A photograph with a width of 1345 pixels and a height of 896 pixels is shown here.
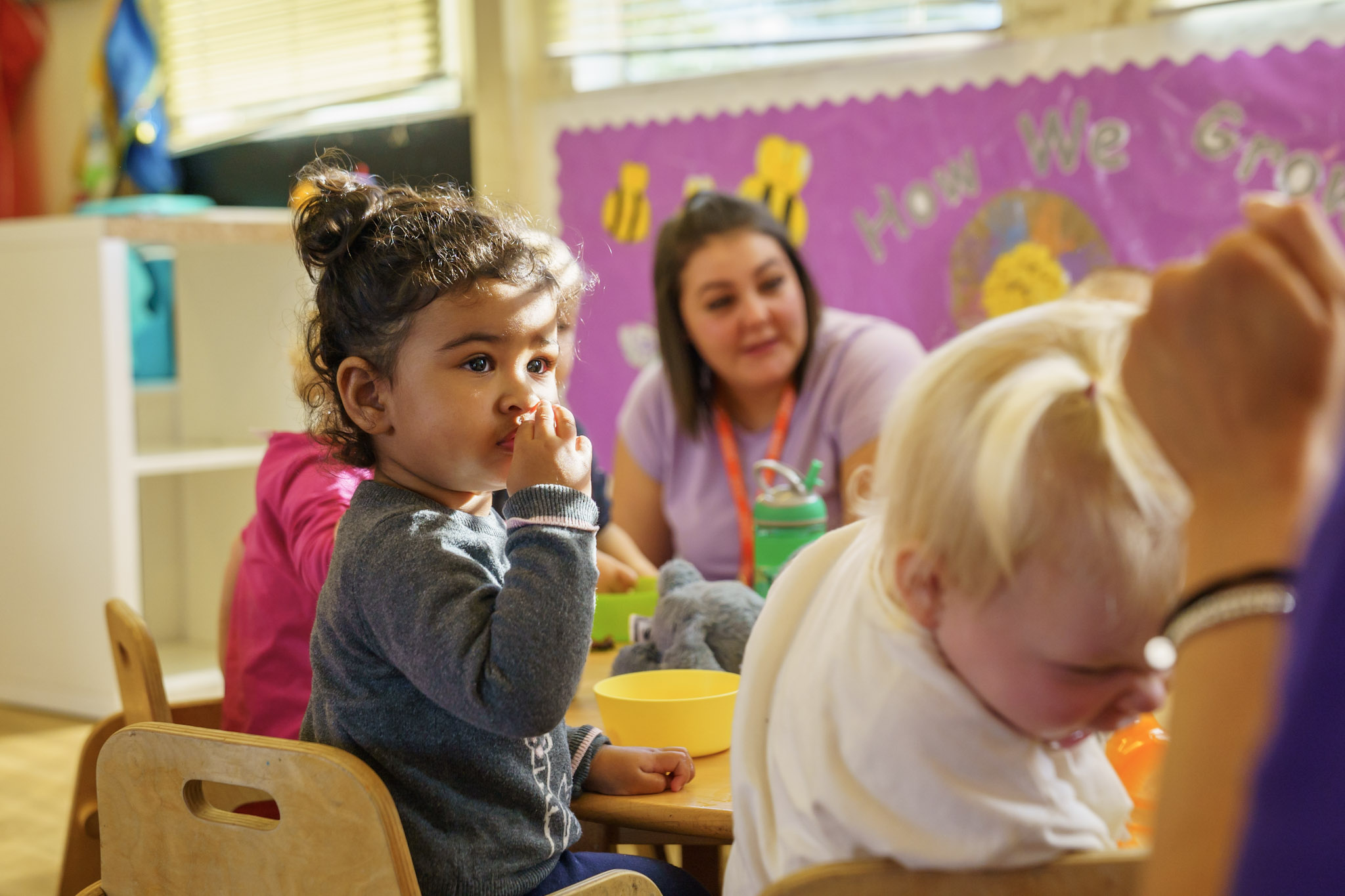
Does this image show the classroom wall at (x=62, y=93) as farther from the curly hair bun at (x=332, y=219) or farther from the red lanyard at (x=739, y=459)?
the curly hair bun at (x=332, y=219)

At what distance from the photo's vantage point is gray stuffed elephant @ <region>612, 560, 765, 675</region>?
1199 mm

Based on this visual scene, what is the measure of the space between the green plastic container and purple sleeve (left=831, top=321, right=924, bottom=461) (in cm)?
68

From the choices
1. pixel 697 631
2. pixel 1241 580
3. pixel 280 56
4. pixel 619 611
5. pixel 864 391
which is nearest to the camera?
pixel 1241 580

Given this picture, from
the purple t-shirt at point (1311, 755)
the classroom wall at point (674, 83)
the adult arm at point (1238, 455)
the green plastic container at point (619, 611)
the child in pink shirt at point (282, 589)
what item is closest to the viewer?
the purple t-shirt at point (1311, 755)

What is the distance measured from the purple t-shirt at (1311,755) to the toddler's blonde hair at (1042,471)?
0.25 m

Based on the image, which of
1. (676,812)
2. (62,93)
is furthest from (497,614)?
(62,93)

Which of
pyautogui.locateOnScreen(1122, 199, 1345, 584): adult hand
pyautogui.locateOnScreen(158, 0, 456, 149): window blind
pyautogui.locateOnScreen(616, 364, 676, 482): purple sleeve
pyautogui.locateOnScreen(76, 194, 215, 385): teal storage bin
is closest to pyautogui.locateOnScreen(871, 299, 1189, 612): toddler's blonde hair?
pyautogui.locateOnScreen(1122, 199, 1345, 584): adult hand

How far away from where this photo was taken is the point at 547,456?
3.18ft

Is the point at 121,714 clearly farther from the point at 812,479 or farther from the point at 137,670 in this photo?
the point at 812,479

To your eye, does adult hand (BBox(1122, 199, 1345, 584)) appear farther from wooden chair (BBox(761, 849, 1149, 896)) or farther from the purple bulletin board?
the purple bulletin board

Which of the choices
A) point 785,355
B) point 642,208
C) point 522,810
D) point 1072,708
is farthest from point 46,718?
point 1072,708

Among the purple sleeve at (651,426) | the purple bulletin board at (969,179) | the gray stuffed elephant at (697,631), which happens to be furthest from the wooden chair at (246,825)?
the purple bulletin board at (969,179)

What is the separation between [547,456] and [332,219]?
295mm

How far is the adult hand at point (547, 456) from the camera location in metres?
0.97
